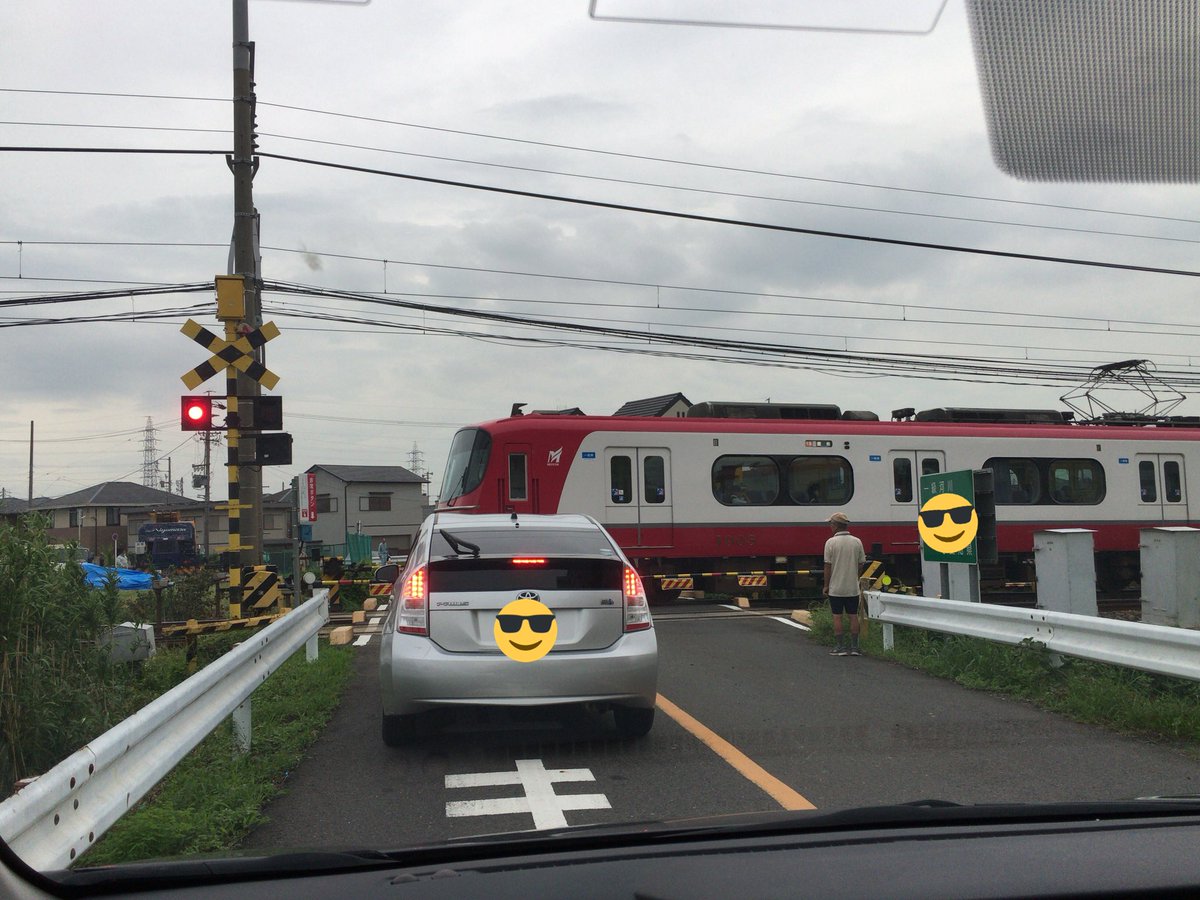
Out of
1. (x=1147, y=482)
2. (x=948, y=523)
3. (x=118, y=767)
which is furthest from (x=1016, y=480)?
(x=118, y=767)

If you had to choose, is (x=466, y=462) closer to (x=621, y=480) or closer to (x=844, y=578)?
(x=621, y=480)

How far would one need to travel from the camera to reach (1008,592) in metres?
21.5

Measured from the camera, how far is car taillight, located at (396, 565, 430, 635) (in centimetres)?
632

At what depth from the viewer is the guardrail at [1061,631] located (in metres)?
6.97

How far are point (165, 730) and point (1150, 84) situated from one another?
4.90 meters

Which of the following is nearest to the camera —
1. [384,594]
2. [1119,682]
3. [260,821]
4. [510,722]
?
[260,821]

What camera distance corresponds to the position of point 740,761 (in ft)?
20.4

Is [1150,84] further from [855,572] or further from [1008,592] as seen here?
[1008,592]

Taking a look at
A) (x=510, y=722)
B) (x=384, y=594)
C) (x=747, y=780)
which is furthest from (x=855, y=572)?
(x=384, y=594)

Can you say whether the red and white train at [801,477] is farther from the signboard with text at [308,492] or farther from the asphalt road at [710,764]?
the asphalt road at [710,764]

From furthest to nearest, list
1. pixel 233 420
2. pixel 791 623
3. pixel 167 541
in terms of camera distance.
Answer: pixel 167 541, pixel 791 623, pixel 233 420

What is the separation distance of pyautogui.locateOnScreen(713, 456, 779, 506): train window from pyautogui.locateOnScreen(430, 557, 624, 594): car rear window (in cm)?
1223

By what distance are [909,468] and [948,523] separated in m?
8.60

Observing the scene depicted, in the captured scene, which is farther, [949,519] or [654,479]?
[654,479]
